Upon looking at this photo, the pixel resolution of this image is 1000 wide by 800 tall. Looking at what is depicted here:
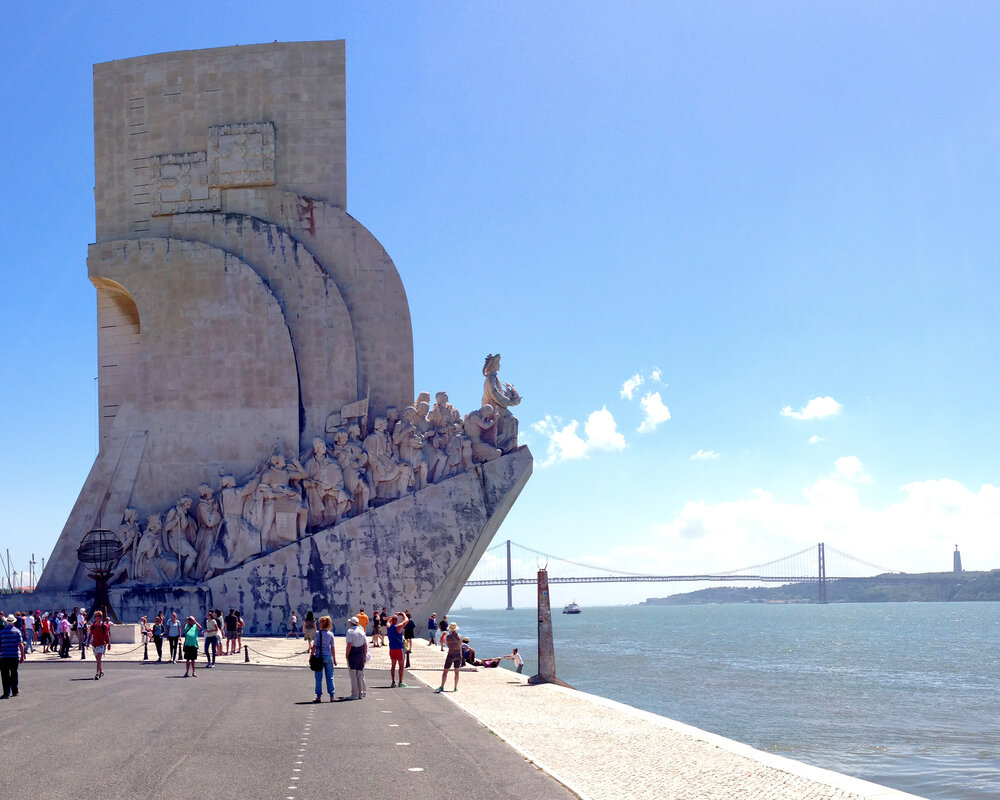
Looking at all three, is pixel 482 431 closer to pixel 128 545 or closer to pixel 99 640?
pixel 128 545

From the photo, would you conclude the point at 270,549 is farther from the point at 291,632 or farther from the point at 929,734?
the point at 929,734

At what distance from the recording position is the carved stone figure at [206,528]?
22203 mm

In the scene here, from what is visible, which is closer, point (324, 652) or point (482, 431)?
point (324, 652)

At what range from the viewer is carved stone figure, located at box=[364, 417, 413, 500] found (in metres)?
22.4

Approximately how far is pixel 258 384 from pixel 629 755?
17091mm

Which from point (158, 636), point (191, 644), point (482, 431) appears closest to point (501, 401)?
point (482, 431)

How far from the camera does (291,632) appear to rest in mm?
21016

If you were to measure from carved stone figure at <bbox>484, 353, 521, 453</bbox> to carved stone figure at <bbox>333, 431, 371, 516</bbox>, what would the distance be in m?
2.92

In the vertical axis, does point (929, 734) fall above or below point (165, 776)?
below

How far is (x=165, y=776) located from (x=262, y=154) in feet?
65.5

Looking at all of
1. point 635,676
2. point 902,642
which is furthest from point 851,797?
point 902,642

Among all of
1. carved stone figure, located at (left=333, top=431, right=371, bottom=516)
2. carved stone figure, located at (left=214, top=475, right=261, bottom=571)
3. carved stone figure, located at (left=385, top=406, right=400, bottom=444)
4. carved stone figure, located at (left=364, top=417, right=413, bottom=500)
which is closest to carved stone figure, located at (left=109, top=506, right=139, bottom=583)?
carved stone figure, located at (left=214, top=475, right=261, bottom=571)

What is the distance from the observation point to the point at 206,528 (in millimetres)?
22500

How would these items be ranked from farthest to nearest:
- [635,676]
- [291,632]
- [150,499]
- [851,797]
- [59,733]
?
[635,676]
[150,499]
[291,632]
[59,733]
[851,797]
